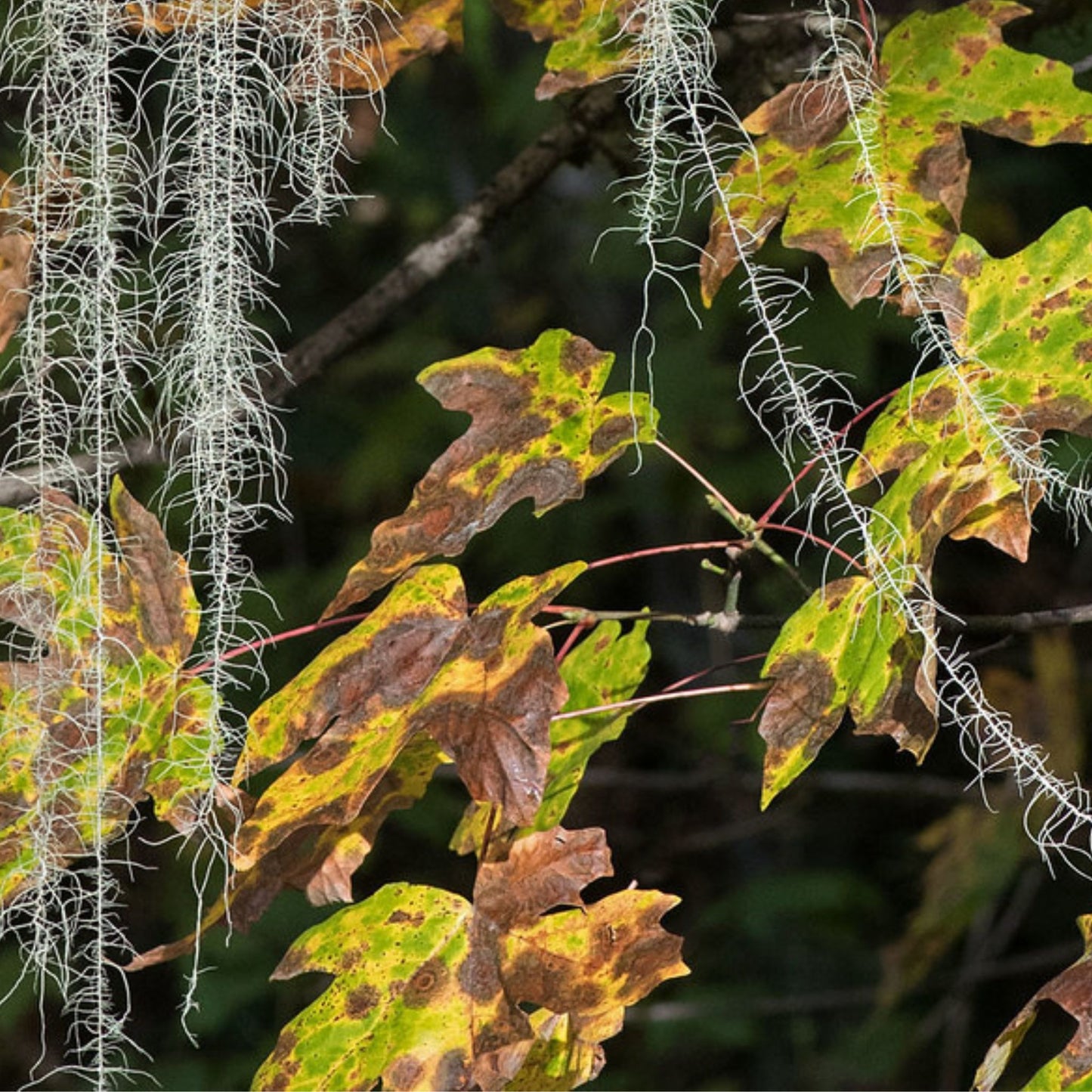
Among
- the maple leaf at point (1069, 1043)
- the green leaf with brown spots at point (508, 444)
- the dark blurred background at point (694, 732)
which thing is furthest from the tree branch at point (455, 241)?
the maple leaf at point (1069, 1043)

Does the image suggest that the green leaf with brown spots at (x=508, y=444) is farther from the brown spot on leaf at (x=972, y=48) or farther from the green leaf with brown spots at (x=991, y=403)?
the brown spot on leaf at (x=972, y=48)

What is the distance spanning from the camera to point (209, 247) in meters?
0.72

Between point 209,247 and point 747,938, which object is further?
point 747,938

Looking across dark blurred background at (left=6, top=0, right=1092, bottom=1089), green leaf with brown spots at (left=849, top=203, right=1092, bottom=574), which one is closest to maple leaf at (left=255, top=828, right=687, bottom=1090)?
green leaf with brown spots at (left=849, top=203, right=1092, bottom=574)

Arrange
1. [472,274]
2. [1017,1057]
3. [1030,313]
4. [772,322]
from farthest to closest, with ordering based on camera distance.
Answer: [472,274] → [1017,1057] → [1030,313] → [772,322]

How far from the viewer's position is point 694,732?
93.4 inches

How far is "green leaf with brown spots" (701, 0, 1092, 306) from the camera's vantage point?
839 millimetres

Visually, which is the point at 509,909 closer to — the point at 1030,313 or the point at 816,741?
the point at 816,741

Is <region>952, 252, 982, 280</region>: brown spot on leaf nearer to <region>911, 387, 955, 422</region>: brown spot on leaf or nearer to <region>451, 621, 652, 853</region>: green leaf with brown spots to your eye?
<region>911, 387, 955, 422</region>: brown spot on leaf

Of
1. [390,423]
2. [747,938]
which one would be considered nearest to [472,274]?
[390,423]

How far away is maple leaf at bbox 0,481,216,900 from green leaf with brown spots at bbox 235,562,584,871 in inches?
1.6

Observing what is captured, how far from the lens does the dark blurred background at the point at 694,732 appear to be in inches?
82.4

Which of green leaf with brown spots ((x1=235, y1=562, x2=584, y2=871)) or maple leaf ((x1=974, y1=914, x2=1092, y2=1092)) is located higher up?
green leaf with brown spots ((x1=235, y1=562, x2=584, y2=871))

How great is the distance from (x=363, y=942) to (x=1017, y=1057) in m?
1.68
